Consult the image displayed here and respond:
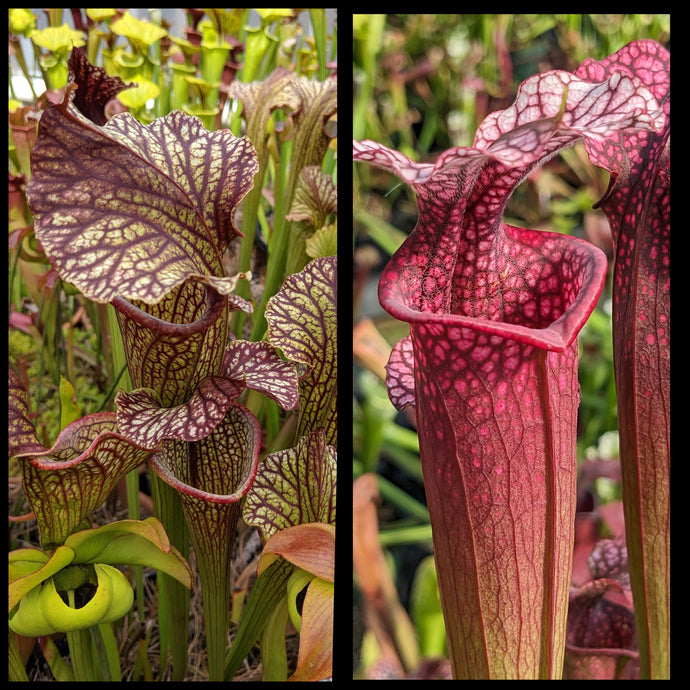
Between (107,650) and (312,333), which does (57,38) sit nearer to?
(312,333)

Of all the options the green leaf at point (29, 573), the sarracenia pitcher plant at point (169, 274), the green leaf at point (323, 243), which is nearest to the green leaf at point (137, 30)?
the sarracenia pitcher plant at point (169, 274)

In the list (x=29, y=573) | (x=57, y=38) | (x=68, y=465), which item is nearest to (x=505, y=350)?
(x=68, y=465)

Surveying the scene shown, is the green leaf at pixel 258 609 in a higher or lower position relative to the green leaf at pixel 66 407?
lower

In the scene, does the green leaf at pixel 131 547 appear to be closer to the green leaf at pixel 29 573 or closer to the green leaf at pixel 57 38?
the green leaf at pixel 29 573

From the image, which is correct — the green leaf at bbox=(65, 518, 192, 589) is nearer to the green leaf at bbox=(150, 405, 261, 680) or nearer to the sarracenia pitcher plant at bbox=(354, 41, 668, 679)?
the green leaf at bbox=(150, 405, 261, 680)

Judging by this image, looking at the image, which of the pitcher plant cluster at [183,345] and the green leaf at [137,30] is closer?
the pitcher plant cluster at [183,345]

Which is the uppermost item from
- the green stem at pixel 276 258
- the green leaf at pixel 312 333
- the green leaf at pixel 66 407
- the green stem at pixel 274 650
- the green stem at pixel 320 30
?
the green stem at pixel 320 30
